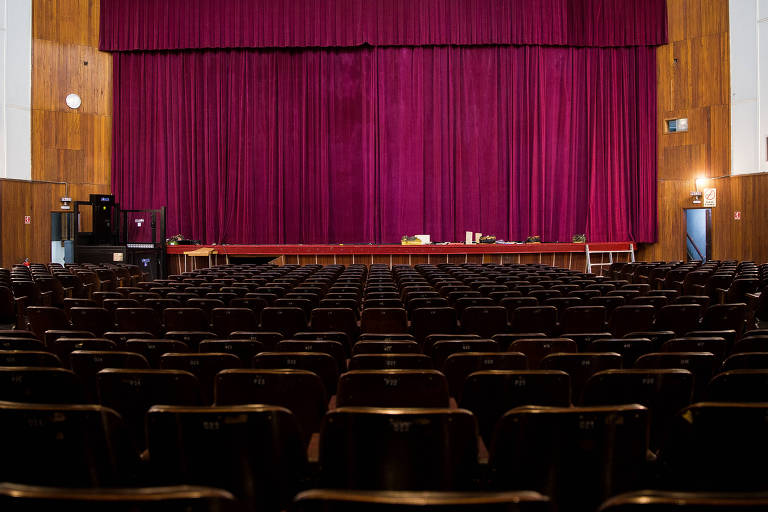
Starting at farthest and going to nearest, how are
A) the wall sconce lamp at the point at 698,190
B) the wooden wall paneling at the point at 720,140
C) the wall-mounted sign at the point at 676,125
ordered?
the wall-mounted sign at the point at 676,125 → the wall sconce lamp at the point at 698,190 → the wooden wall paneling at the point at 720,140

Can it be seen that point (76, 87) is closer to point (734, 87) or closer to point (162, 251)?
point (162, 251)

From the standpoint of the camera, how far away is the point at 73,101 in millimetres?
19688

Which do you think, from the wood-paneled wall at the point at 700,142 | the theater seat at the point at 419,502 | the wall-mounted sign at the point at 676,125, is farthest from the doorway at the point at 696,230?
the theater seat at the point at 419,502

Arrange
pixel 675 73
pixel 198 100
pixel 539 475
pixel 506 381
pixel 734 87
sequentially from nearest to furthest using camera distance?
1. pixel 539 475
2. pixel 506 381
3. pixel 734 87
4. pixel 675 73
5. pixel 198 100

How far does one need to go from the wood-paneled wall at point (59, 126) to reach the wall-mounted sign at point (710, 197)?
1898cm

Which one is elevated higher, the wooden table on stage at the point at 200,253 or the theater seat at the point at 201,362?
the wooden table on stage at the point at 200,253

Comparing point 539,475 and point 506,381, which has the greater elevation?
point 506,381

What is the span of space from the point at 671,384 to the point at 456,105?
19420 mm

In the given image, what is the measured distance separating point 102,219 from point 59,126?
3.33 m

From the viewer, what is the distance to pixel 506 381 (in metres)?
3.01

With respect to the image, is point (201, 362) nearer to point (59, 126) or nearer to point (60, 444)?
point (60, 444)

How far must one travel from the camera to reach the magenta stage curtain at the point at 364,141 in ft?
69.5

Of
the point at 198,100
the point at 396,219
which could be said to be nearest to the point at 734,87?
the point at 396,219

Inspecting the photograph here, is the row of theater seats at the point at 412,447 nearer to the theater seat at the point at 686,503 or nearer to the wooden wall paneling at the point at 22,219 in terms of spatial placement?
the theater seat at the point at 686,503
